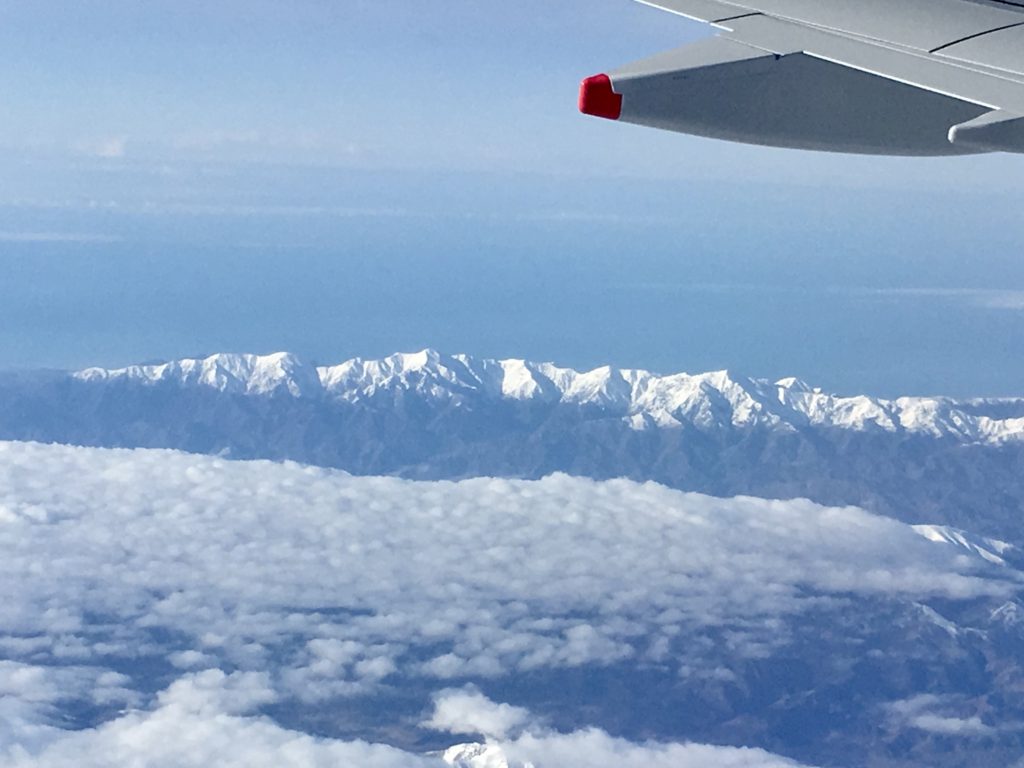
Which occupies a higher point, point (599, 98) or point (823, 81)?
point (823, 81)

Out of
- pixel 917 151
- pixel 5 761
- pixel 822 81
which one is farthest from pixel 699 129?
pixel 5 761

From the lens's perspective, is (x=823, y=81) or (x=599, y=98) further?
(x=823, y=81)

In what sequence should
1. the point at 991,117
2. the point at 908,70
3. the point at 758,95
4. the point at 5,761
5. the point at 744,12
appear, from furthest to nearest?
the point at 5,761, the point at 744,12, the point at 758,95, the point at 908,70, the point at 991,117

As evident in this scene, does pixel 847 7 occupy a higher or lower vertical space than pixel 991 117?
higher

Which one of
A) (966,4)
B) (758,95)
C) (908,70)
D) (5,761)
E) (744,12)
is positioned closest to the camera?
(908,70)

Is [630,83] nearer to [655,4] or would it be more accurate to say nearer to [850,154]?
[850,154]

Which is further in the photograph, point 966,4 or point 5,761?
point 5,761
